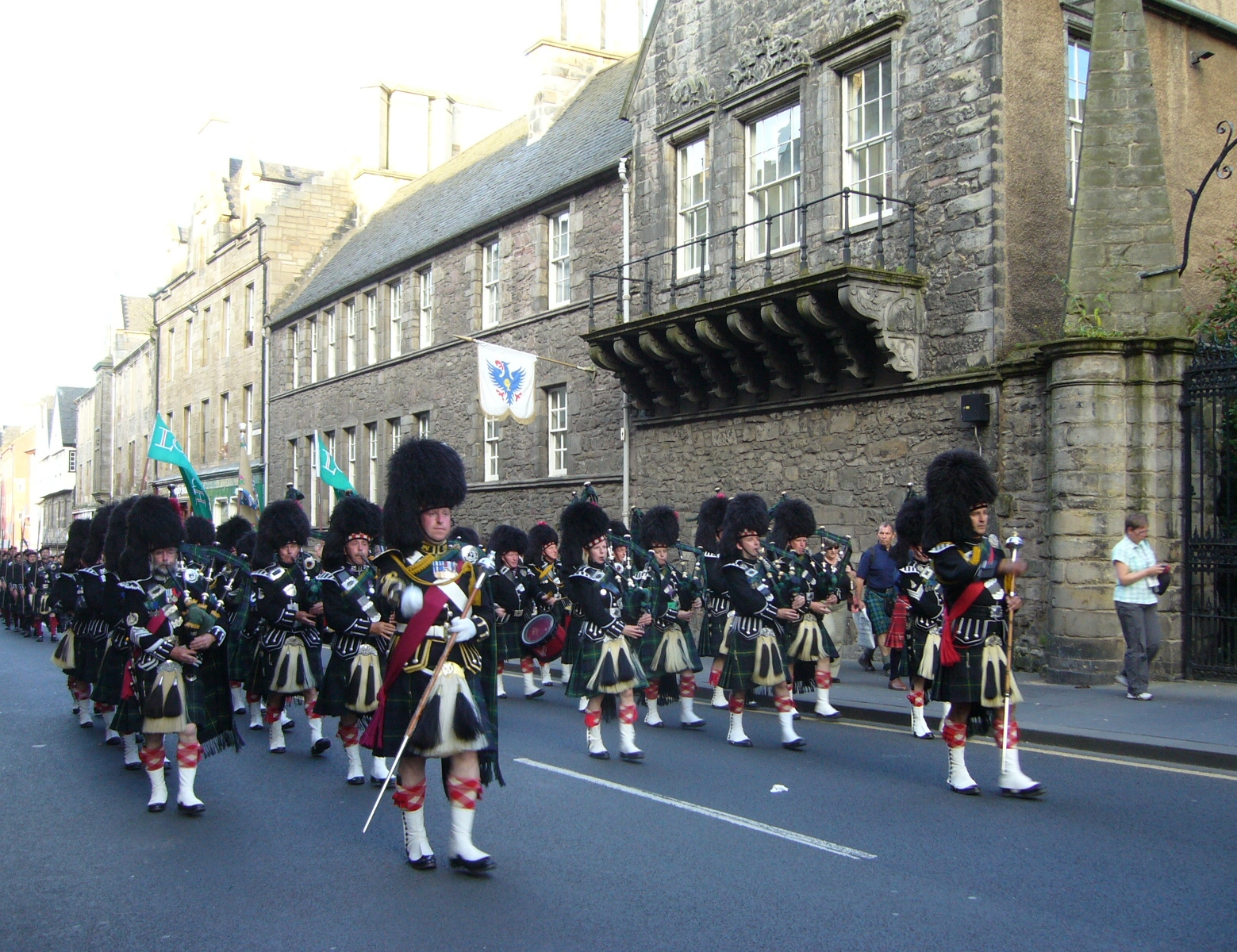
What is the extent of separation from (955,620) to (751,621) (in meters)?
2.33

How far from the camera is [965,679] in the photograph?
25.5 feet

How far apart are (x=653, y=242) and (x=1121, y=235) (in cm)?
889

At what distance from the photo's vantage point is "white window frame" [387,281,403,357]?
31234mm

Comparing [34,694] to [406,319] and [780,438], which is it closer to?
[780,438]

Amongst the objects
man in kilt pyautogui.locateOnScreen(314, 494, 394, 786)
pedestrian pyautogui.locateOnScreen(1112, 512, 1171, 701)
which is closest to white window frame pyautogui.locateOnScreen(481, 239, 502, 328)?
man in kilt pyautogui.locateOnScreen(314, 494, 394, 786)

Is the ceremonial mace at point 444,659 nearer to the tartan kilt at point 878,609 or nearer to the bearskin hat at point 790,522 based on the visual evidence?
the bearskin hat at point 790,522

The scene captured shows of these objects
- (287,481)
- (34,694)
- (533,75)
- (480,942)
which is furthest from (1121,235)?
(287,481)

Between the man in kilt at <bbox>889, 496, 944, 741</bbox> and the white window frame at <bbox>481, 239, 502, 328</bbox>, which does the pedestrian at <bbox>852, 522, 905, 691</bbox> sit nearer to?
the man in kilt at <bbox>889, 496, 944, 741</bbox>

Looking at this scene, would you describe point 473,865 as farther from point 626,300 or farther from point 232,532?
point 626,300

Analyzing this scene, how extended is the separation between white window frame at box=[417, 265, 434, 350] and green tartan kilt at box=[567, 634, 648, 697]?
828 inches

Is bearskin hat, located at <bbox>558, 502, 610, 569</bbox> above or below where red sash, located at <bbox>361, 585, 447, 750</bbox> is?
above

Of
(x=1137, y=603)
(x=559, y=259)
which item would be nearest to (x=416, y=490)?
(x=1137, y=603)

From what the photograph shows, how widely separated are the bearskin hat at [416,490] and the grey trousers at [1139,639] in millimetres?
8058

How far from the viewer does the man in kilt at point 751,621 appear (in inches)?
381
